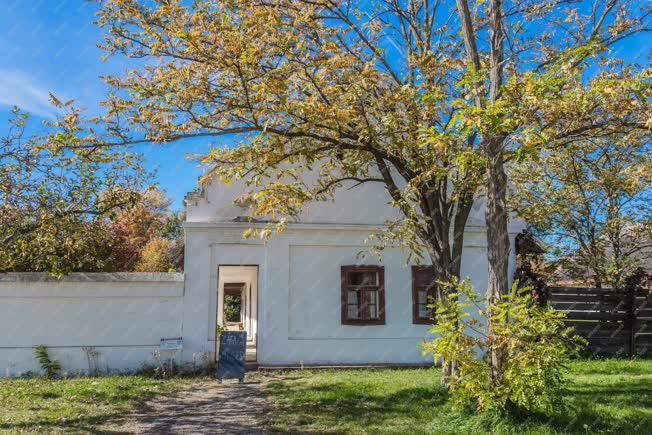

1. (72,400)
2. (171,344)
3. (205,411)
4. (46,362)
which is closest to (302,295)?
(171,344)

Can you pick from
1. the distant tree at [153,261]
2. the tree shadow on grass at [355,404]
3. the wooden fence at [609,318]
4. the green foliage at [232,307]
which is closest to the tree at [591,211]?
the wooden fence at [609,318]

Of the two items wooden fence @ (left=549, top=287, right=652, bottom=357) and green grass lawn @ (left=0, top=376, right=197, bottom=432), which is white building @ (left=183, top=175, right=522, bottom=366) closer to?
green grass lawn @ (left=0, top=376, right=197, bottom=432)

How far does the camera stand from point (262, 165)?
8531 millimetres

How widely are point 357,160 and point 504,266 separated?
3679mm

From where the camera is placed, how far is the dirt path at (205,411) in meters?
7.57

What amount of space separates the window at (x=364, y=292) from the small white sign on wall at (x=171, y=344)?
4.14 meters

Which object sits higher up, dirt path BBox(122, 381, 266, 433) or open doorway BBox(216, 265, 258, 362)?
open doorway BBox(216, 265, 258, 362)

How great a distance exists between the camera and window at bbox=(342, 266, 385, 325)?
46.6 ft

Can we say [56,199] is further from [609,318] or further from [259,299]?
[609,318]

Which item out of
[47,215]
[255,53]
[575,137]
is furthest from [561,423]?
[47,215]

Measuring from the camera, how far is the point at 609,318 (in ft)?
48.9

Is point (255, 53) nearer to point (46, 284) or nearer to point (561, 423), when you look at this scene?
point (561, 423)

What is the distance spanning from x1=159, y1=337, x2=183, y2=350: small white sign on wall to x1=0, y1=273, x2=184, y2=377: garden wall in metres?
0.13

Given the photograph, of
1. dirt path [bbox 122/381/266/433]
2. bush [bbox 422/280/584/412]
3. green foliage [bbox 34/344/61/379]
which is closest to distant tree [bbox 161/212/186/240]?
green foliage [bbox 34/344/61/379]
